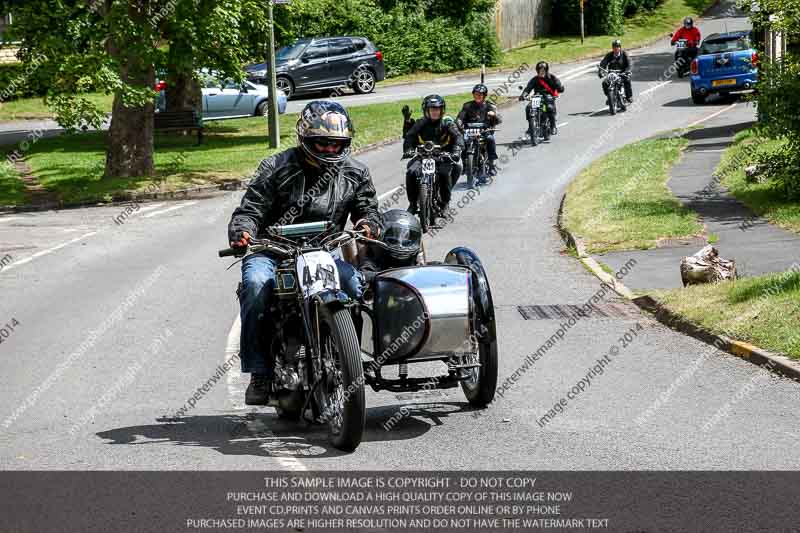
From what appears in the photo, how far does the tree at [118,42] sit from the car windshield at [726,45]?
551 inches

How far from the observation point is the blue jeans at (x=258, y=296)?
791 cm

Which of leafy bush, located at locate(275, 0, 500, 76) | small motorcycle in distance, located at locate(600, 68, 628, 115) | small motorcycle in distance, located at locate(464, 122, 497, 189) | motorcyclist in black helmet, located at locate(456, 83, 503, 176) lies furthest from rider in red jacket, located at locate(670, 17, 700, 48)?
motorcyclist in black helmet, located at locate(456, 83, 503, 176)

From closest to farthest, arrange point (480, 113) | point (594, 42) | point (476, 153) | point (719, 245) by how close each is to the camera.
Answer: point (719, 245), point (480, 113), point (476, 153), point (594, 42)

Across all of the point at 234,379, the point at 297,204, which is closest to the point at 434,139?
the point at 234,379

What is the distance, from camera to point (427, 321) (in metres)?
7.71

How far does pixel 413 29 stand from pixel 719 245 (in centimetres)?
3617

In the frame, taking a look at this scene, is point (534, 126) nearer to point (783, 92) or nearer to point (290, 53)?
point (783, 92)

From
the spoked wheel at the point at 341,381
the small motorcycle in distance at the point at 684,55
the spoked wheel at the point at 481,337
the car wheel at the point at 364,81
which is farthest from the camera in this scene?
the car wheel at the point at 364,81

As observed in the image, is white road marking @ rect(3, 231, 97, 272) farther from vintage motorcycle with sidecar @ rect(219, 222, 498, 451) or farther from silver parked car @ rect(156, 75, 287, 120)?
silver parked car @ rect(156, 75, 287, 120)

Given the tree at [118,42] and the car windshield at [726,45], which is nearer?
the tree at [118,42]

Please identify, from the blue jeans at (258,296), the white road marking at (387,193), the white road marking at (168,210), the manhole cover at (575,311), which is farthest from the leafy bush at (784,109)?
the white road marking at (168,210)

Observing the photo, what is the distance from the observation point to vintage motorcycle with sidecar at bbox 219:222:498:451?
25.0 feet

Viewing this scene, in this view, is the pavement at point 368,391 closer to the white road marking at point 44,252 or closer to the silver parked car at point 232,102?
the white road marking at point 44,252

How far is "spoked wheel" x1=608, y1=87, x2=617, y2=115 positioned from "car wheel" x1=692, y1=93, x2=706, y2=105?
2427mm
